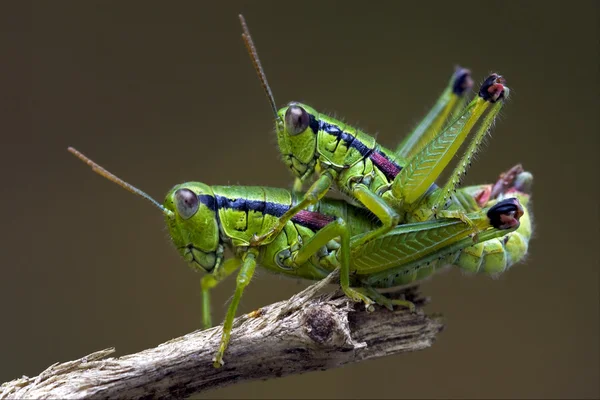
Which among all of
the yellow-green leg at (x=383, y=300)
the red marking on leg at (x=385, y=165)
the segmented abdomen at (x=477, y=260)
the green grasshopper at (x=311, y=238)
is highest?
the red marking on leg at (x=385, y=165)

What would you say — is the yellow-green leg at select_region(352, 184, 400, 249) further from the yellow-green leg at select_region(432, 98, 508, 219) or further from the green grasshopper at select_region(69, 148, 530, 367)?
the yellow-green leg at select_region(432, 98, 508, 219)

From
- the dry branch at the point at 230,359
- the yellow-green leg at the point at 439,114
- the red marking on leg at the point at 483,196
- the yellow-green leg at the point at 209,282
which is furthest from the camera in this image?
the yellow-green leg at the point at 439,114

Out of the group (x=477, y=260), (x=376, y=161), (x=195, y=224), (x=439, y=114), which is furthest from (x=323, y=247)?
(x=439, y=114)

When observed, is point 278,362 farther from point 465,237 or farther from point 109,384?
point 465,237

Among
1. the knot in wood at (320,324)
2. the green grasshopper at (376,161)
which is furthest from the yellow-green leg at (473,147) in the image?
the knot in wood at (320,324)

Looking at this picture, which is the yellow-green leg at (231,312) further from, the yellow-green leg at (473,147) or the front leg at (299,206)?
the yellow-green leg at (473,147)

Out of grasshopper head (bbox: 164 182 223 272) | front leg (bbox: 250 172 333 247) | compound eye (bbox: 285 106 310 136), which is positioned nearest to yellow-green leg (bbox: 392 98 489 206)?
front leg (bbox: 250 172 333 247)

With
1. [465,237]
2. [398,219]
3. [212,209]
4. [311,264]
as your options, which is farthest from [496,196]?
[212,209]

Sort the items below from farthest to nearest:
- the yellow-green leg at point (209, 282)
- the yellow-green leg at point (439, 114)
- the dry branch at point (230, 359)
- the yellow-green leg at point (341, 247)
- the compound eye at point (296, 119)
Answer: the yellow-green leg at point (439, 114)
the yellow-green leg at point (209, 282)
the compound eye at point (296, 119)
the yellow-green leg at point (341, 247)
the dry branch at point (230, 359)
